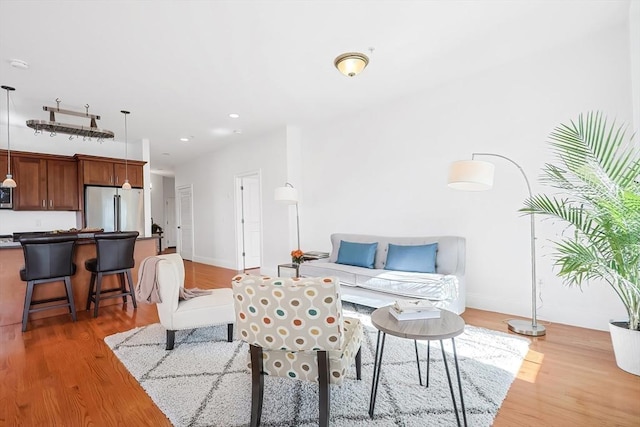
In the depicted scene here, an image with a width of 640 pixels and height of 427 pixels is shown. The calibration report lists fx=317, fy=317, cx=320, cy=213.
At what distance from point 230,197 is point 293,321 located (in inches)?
227

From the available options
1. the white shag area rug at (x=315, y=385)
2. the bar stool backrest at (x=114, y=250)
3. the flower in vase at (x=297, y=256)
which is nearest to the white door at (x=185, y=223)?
the bar stool backrest at (x=114, y=250)

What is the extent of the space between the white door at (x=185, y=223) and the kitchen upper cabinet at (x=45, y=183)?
9.60 ft

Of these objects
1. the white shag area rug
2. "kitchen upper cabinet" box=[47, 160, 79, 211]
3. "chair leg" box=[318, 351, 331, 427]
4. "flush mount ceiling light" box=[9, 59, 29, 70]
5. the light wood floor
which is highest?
"flush mount ceiling light" box=[9, 59, 29, 70]

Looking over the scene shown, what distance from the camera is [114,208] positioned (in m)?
5.65

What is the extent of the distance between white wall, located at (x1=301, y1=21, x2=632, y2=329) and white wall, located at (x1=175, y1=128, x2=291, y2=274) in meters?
1.29

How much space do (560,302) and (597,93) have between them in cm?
207

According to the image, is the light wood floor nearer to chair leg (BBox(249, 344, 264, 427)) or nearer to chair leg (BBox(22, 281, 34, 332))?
chair leg (BBox(22, 281, 34, 332))

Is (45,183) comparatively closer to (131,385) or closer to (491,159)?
(131,385)

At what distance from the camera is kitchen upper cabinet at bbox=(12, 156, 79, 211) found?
5051mm

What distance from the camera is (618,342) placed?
2.29 meters

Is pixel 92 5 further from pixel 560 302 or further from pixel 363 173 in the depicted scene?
pixel 560 302

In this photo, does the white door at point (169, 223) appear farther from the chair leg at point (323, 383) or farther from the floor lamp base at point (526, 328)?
the chair leg at point (323, 383)

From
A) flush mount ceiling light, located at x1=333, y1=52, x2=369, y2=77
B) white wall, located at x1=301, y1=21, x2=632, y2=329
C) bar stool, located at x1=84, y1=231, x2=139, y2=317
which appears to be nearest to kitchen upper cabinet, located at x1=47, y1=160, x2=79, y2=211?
bar stool, located at x1=84, y1=231, x2=139, y2=317

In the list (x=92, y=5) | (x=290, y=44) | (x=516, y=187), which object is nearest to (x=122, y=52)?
(x=92, y=5)
